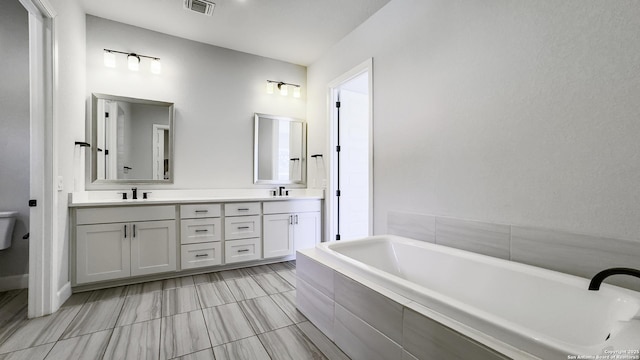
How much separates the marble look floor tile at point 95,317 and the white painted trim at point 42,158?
26 cm

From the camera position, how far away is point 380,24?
2635 mm

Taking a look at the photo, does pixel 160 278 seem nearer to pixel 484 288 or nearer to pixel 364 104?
pixel 484 288

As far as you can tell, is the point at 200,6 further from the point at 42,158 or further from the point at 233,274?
the point at 233,274

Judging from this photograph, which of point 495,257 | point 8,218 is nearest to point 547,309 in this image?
point 495,257

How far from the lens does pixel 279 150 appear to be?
3.82 metres

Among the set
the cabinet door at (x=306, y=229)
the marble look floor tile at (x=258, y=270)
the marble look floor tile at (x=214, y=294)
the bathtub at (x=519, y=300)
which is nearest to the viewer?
the bathtub at (x=519, y=300)

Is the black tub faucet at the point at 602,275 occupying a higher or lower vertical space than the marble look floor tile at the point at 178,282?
higher

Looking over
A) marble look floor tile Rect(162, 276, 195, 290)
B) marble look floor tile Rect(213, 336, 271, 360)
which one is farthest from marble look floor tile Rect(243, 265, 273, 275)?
marble look floor tile Rect(213, 336, 271, 360)

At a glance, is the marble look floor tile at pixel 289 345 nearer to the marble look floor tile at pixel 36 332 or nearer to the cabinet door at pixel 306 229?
the marble look floor tile at pixel 36 332

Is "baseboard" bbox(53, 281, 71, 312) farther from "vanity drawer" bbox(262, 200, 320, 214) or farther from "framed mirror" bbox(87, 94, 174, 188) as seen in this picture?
"vanity drawer" bbox(262, 200, 320, 214)

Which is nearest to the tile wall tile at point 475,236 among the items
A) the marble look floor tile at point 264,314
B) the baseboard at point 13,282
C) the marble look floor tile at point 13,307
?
the marble look floor tile at point 264,314

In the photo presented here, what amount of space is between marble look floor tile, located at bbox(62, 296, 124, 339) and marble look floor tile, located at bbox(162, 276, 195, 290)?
14.5 inches

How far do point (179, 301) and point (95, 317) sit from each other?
1.80ft

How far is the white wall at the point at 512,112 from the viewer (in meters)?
1.27
